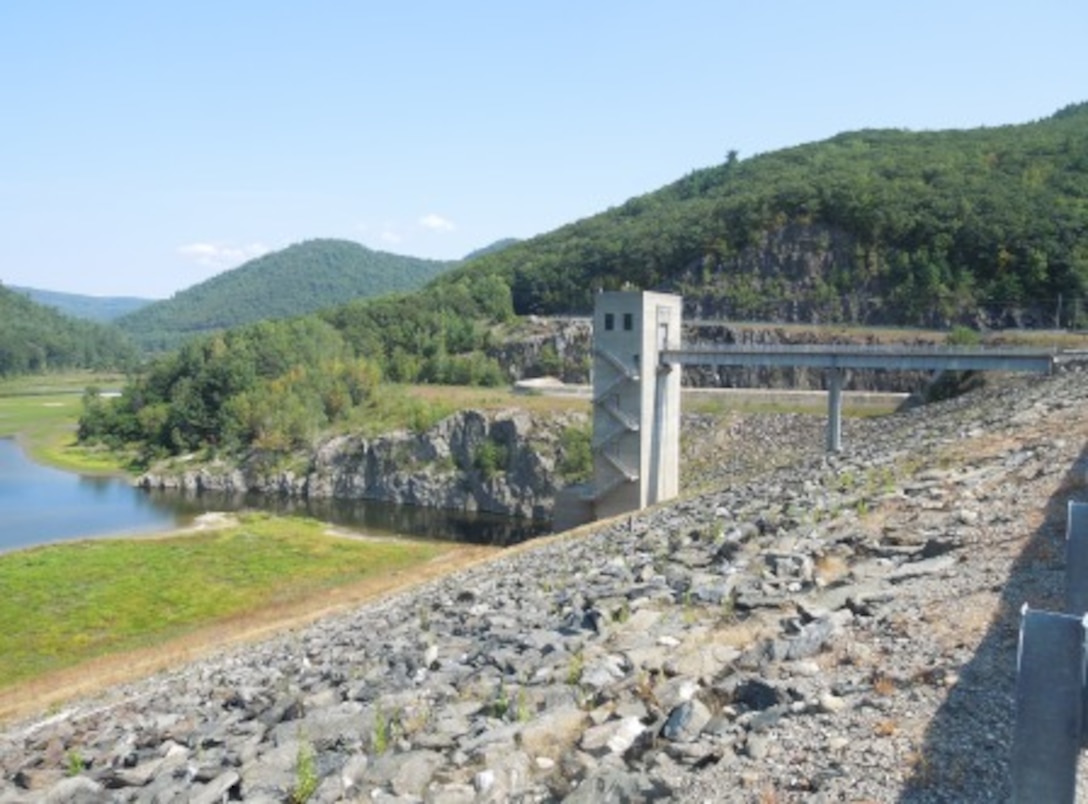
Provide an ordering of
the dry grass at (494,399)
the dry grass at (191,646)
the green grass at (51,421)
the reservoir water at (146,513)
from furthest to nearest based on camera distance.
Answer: the green grass at (51,421) → the dry grass at (494,399) → the reservoir water at (146,513) → the dry grass at (191,646)

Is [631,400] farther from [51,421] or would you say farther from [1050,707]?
[51,421]

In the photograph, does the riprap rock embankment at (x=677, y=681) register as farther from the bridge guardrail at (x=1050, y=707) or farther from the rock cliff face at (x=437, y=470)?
the rock cliff face at (x=437, y=470)

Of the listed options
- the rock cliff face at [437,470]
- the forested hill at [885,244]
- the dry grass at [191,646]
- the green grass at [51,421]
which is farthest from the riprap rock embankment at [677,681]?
the green grass at [51,421]

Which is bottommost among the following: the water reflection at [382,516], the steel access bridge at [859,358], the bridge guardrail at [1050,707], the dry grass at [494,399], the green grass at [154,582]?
the water reflection at [382,516]

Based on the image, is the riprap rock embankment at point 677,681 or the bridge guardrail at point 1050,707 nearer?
the bridge guardrail at point 1050,707

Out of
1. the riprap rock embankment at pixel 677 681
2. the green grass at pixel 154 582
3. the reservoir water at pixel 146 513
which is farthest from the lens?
the reservoir water at pixel 146 513

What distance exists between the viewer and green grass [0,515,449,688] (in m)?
37.0

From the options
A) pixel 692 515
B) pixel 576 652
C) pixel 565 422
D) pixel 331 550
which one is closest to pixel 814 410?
pixel 565 422

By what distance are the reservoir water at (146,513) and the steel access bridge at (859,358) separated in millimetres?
21288

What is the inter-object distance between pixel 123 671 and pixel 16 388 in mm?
176948

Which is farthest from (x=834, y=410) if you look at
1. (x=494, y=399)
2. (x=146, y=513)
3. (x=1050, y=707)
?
(x=146, y=513)

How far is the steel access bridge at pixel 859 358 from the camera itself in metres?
45.4

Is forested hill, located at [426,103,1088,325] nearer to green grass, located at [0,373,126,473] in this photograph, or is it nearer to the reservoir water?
the reservoir water

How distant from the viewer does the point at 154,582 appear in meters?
46.0
